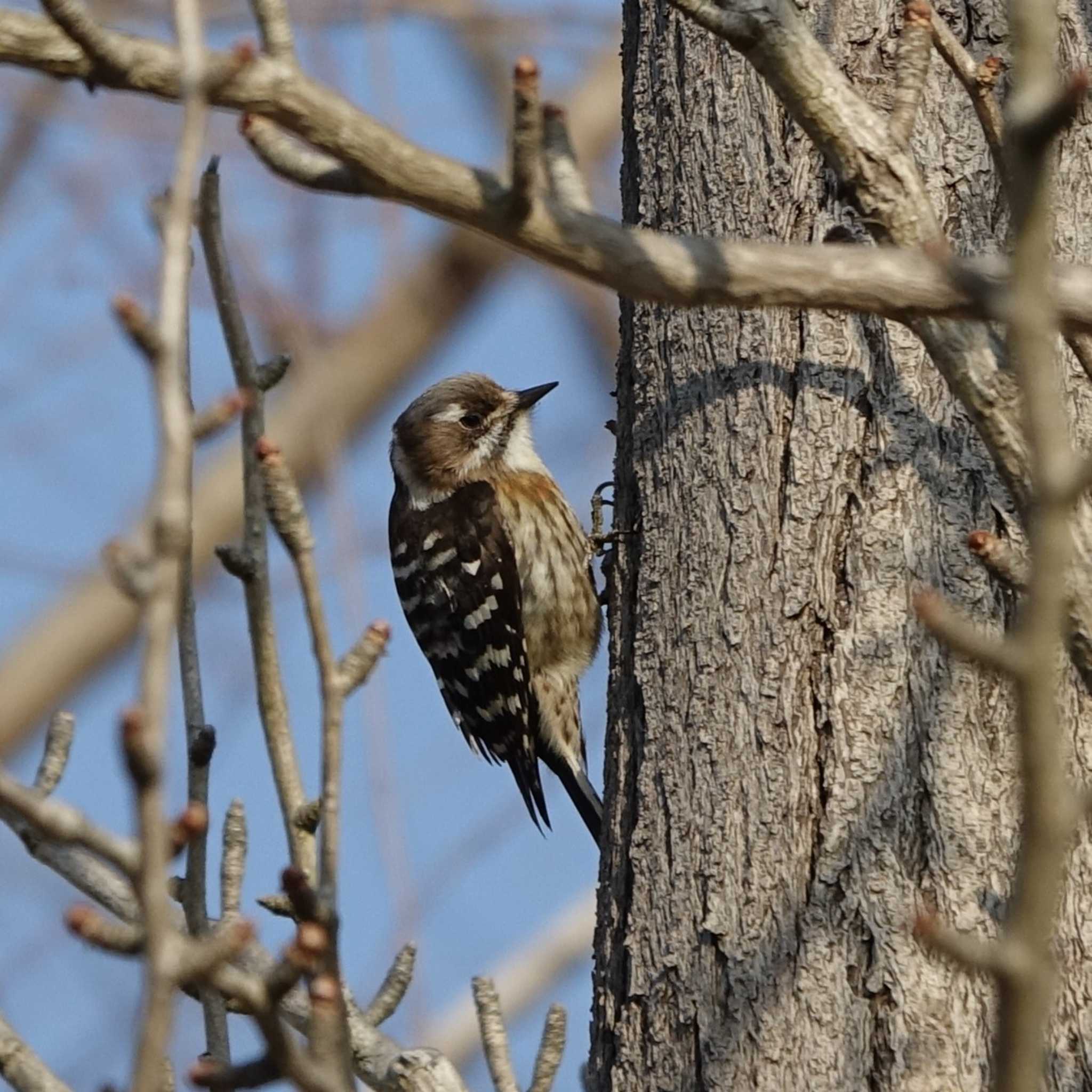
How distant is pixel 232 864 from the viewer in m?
2.56

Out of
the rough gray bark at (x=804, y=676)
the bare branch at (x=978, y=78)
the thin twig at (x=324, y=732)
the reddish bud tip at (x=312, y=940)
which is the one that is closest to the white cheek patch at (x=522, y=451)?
the rough gray bark at (x=804, y=676)

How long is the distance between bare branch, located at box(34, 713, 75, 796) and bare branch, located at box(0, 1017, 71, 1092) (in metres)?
0.46

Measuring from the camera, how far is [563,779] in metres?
5.92

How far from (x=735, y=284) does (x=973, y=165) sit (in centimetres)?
130

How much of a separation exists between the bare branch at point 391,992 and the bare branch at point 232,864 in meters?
0.37

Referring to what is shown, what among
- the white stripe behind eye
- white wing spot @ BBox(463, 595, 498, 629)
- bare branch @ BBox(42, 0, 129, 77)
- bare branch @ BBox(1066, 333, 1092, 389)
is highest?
the white stripe behind eye

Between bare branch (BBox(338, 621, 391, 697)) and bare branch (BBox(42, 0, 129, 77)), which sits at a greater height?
bare branch (BBox(42, 0, 129, 77))

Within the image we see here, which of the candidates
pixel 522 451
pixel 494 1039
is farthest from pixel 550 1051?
pixel 522 451

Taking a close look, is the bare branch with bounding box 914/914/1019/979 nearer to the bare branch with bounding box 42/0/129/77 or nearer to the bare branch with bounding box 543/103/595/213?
the bare branch with bounding box 543/103/595/213

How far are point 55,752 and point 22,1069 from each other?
494 millimetres

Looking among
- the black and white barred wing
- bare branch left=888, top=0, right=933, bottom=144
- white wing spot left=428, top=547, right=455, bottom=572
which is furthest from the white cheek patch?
bare branch left=888, top=0, right=933, bottom=144

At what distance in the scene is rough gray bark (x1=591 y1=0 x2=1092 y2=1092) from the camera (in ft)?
10.0

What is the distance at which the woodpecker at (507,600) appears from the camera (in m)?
5.90

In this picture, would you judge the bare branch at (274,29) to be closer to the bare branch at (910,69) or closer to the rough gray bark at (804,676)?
the bare branch at (910,69)
